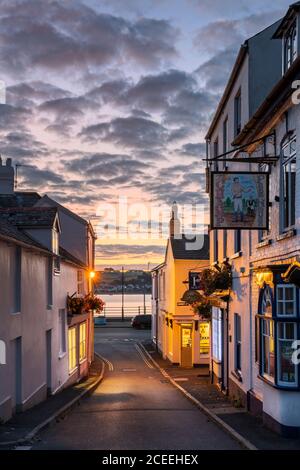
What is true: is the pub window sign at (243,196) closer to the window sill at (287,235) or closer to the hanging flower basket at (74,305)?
the window sill at (287,235)

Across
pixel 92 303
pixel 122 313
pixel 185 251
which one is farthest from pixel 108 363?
pixel 122 313

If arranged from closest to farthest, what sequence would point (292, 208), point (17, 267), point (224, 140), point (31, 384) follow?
1. point (292, 208)
2. point (17, 267)
3. point (31, 384)
4. point (224, 140)

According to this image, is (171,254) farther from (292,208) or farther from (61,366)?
(292,208)

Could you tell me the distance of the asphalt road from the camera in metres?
14.4

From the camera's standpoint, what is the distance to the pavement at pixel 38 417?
1434cm

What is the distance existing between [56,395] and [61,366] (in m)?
2.09

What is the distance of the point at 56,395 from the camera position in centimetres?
2486

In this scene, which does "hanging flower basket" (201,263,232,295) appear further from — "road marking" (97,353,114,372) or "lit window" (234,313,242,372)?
"road marking" (97,353,114,372)

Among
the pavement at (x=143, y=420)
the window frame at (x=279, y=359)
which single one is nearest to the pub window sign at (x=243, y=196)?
the window frame at (x=279, y=359)

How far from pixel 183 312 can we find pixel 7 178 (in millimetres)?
15129

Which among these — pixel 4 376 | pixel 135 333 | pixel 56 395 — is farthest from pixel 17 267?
pixel 135 333

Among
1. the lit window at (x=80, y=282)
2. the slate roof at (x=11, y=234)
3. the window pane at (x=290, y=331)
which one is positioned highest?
the slate roof at (x=11, y=234)

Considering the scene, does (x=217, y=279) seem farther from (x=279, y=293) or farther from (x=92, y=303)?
(x=92, y=303)

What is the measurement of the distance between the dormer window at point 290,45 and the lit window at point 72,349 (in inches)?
688
